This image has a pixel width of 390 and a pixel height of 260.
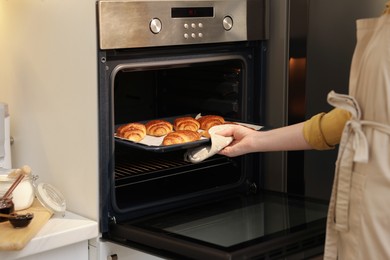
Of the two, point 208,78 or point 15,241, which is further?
point 208,78

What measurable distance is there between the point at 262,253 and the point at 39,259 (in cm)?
54

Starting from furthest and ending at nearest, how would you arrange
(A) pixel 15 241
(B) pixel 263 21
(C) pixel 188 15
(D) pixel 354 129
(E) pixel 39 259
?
(B) pixel 263 21, (C) pixel 188 15, (E) pixel 39 259, (A) pixel 15 241, (D) pixel 354 129

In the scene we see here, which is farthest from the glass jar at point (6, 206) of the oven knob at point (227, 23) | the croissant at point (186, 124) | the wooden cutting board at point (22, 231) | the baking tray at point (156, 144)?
the oven knob at point (227, 23)

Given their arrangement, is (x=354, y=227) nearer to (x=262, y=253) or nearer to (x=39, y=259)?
(x=262, y=253)

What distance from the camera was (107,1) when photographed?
1.75 metres

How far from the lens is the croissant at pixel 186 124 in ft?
6.87

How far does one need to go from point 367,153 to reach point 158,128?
723 mm

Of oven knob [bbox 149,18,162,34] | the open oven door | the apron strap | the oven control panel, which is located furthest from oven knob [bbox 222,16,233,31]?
the apron strap

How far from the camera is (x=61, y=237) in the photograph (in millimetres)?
1782

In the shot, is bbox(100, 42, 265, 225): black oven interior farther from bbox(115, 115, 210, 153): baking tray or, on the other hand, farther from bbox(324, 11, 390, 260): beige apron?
bbox(324, 11, 390, 260): beige apron

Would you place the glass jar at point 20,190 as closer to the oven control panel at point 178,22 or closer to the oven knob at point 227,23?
the oven control panel at point 178,22

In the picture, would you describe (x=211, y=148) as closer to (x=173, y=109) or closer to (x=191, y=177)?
(x=191, y=177)

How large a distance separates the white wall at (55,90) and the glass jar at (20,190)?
4.4 inches

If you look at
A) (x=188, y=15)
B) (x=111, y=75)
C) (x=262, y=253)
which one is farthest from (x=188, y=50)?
(x=262, y=253)
